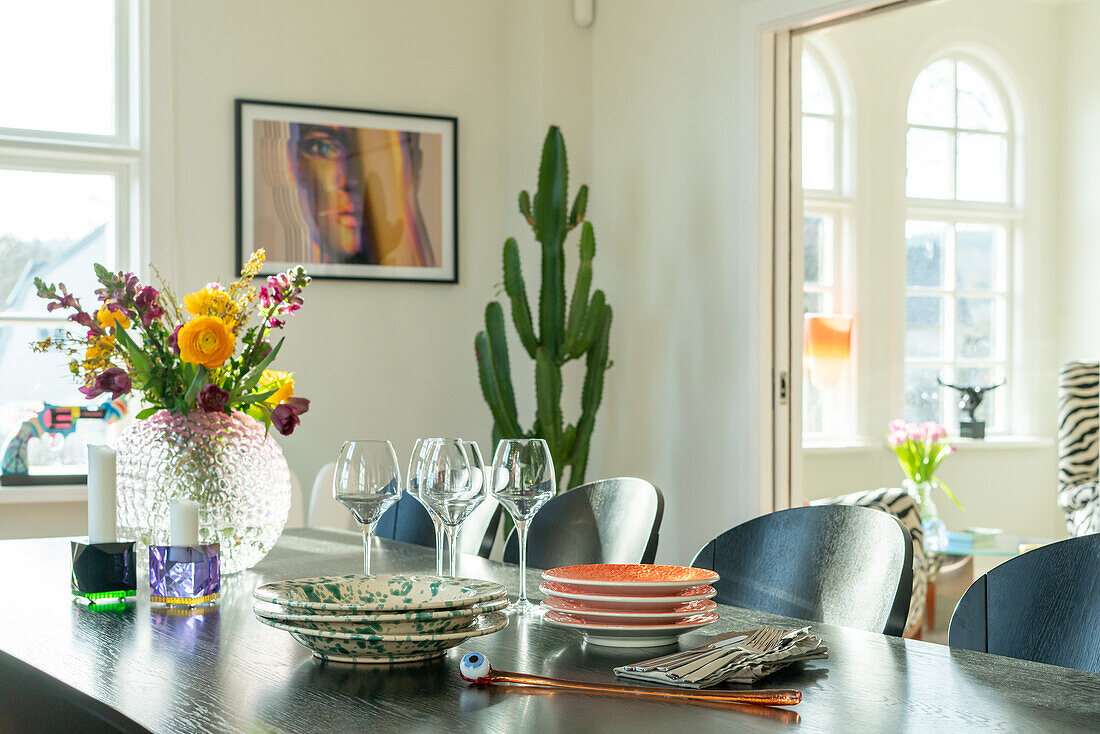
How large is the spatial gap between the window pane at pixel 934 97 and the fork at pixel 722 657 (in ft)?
19.3

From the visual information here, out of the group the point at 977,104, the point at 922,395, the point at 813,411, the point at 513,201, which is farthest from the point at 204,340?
the point at 977,104

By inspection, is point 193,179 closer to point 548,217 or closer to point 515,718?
point 548,217

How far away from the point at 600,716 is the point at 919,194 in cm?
607

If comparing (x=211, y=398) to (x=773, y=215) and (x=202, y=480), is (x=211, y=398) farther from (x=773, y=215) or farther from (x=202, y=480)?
(x=773, y=215)

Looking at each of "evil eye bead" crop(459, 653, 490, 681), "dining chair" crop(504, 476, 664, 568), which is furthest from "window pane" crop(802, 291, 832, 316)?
"evil eye bead" crop(459, 653, 490, 681)

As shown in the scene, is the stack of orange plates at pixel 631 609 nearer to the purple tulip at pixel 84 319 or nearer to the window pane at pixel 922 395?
the purple tulip at pixel 84 319

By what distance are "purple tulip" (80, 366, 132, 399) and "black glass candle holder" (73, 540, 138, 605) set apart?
0.26 meters

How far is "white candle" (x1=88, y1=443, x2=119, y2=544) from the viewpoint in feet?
5.42

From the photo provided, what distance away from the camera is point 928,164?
6684mm

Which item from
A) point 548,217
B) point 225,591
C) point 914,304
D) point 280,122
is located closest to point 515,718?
point 225,591

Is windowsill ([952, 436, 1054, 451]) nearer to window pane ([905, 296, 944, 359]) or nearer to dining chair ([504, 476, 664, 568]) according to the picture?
window pane ([905, 296, 944, 359])

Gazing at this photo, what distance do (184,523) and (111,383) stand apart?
0.31 m

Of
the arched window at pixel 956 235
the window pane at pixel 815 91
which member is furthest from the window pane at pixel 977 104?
the window pane at pixel 815 91

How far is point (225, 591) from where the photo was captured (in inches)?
70.4
